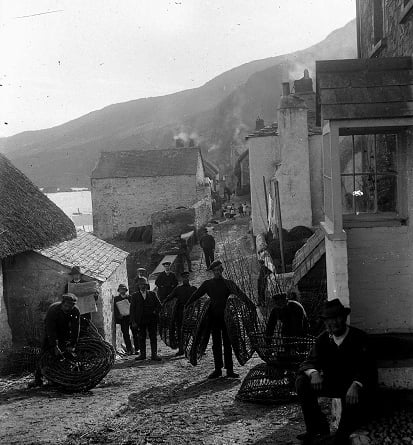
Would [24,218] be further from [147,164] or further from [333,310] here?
[147,164]

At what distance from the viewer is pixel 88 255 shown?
14.7 m

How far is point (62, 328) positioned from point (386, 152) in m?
5.60

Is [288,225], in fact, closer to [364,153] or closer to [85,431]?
[364,153]

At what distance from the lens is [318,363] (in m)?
5.53

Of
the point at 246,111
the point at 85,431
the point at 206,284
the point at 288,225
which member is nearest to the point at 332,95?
the point at 206,284

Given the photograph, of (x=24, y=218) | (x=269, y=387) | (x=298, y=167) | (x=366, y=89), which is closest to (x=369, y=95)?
(x=366, y=89)

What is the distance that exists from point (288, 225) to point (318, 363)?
15500 millimetres

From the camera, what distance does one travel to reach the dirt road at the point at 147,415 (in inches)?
235

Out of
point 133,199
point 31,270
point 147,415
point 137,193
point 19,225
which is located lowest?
point 147,415

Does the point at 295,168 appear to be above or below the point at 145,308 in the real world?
above

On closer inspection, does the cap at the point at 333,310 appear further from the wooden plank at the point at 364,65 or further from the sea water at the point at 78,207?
the sea water at the point at 78,207

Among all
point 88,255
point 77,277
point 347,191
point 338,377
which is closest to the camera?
point 338,377

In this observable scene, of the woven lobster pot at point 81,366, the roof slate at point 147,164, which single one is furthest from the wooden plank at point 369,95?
the roof slate at point 147,164

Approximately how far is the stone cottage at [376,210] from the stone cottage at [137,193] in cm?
3491
